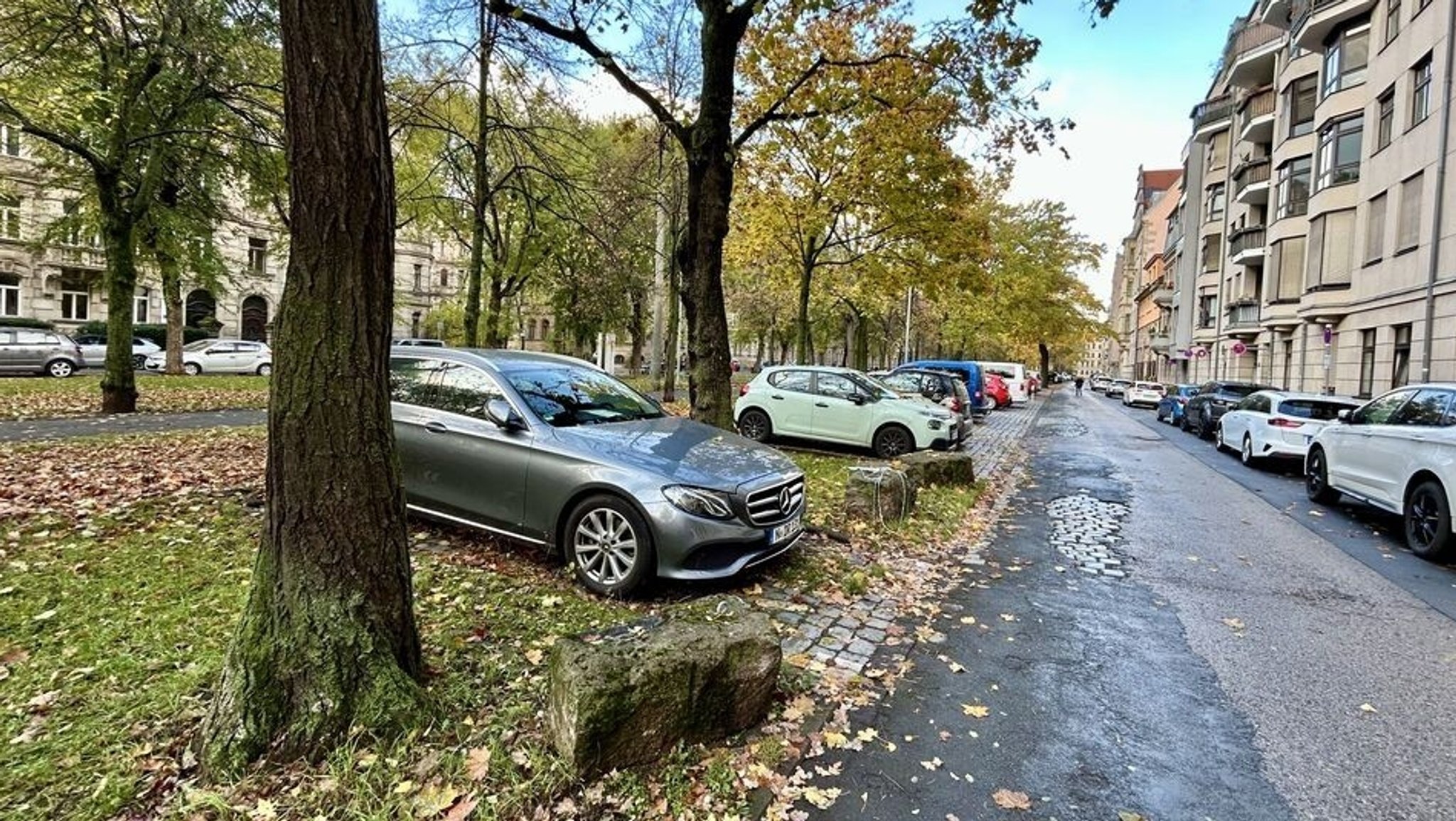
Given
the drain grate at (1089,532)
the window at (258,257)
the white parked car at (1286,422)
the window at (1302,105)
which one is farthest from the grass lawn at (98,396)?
the window at (1302,105)

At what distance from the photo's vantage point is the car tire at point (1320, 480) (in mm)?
10102

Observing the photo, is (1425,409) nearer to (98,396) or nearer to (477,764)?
(477,764)

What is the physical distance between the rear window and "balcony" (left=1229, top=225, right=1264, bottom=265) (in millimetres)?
26789

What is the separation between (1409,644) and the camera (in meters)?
4.86

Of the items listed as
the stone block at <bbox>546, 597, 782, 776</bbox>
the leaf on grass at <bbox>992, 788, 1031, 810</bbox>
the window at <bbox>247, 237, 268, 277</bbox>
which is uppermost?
the window at <bbox>247, 237, 268, 277</bbox>

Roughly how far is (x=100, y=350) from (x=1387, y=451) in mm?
36268

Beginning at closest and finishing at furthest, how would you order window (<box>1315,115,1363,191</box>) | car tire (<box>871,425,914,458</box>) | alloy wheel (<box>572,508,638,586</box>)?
alloy wheel (<box>572,508,638,586</box>)
car tire (<box>871,425,914,458</box>)
window (<box>1315,115,1363,191</box>)

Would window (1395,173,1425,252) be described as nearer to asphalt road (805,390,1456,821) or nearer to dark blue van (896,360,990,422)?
dark blue van (896,360,990,422)

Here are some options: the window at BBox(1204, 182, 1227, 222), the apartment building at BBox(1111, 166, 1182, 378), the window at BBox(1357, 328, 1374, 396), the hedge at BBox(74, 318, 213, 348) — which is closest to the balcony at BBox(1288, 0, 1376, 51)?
the window at BBox(1357, 328, 1374, 396)

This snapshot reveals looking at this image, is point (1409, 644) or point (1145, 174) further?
point (1145, 174)

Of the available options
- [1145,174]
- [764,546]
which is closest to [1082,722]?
[764,546]

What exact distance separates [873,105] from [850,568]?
27.2ft

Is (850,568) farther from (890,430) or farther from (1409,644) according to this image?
(890,430)

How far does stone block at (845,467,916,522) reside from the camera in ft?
24.6
